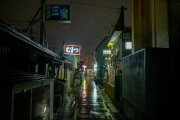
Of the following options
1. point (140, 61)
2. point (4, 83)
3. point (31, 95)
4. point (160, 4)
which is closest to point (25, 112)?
point (31, 95)

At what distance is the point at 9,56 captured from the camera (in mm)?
7445

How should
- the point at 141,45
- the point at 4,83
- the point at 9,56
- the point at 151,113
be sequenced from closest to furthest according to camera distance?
the point at 4,83 → the point at 151,113 → the point at 9,56 → the point at 141,45

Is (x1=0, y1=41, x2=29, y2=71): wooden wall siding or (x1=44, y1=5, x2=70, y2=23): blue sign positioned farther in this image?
(x1=44, y1=5, x2=70, y2=23): blue sign

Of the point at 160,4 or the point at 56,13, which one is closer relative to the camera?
the point at 160,4

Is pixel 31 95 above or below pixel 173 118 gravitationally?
above

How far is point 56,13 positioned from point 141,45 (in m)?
6.14

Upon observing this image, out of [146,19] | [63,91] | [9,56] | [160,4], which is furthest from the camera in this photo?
[63,91]

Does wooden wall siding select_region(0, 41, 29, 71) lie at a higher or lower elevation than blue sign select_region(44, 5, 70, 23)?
lower

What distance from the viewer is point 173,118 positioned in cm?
672

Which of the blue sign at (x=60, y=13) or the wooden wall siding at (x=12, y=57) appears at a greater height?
the blue sign at (x=60, y=13)

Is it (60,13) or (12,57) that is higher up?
(60,13)

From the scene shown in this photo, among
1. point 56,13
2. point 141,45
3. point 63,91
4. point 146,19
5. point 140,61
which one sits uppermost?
point 56,13

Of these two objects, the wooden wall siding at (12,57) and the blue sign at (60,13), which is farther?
the blue sign at (60,13)

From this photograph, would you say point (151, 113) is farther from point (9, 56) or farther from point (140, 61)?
point (9, 56)
